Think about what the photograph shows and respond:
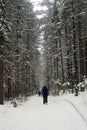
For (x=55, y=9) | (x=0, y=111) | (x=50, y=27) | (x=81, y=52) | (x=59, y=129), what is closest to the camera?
(x=59, y=129)

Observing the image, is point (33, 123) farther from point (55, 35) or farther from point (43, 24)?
point (43, 24)

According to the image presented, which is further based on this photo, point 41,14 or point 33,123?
point 41,14

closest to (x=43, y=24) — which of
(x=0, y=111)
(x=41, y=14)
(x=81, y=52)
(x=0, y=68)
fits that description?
(x=41, y=14)

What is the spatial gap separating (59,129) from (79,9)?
18.6 metres

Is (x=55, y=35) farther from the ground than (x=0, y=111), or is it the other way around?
(x=55, y=35)

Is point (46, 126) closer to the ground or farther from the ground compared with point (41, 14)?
closer to the ground

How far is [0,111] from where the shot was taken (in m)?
14.1

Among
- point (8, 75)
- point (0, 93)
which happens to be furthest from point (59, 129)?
point (8, 75)

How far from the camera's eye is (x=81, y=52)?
96.8ft

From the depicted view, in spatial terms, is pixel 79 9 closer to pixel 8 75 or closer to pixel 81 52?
pixel 81 52

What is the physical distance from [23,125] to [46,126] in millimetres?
Answer: 1095

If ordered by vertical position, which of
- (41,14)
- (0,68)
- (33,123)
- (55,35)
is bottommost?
(33,123)

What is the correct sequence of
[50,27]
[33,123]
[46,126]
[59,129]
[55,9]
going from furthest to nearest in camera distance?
[50,27] < [55,9] < [33,123] < [46,126] < [59,129]

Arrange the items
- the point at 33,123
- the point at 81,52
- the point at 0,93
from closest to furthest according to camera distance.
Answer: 1. the point at 33,123
2. the point at 0,93
3. the point at 81,52
